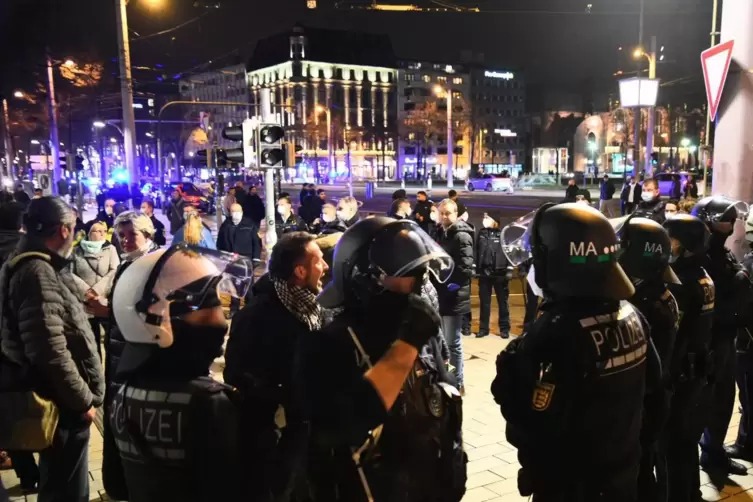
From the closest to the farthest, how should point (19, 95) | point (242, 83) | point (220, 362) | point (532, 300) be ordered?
point (220, 362), point (532, 300), point (19, 95), point (242, 83)

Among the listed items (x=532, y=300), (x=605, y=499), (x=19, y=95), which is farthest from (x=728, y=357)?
(x=19, y=95)

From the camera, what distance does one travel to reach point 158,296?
7.39ft

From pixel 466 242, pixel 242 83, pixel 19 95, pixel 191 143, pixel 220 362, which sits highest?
pixel 242 83

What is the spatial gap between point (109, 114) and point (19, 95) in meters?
21.8

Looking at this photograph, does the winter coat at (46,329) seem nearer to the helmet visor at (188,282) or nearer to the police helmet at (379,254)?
the helmet visor at (188,282)

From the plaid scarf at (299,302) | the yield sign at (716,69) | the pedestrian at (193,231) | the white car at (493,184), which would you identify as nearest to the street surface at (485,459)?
the plaid scarf at (299,302)

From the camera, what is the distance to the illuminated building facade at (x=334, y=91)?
9931 cm

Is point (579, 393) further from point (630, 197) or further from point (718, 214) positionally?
point (630, 197)

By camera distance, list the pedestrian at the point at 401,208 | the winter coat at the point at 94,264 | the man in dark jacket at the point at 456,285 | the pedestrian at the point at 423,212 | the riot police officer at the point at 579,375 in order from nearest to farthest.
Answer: the riot police officer at the point at 579,375 < the winter coat at the point at 94,264 < the man in dark jacket at the point at 456,285 < the pedestrian at the point at 401,208 < the pedestrian at the point at 423,212

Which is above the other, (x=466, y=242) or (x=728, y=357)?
(x=466, y=242)

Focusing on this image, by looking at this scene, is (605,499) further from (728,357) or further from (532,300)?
(532,300)

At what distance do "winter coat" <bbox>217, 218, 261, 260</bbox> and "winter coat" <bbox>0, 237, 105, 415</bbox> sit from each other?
691 centimetres

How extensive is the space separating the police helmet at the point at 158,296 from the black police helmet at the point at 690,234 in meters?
3.16

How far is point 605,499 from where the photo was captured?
8.93ft
